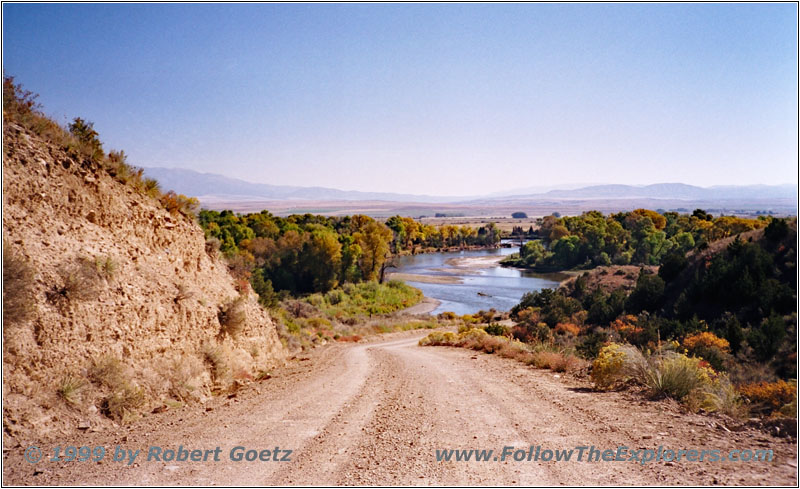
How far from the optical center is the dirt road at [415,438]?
4844mm

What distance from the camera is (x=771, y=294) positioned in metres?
22.1

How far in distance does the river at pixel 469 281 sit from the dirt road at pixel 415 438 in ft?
142

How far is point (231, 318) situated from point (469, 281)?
207 ft

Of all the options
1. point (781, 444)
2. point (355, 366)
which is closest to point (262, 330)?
point (355, 366)

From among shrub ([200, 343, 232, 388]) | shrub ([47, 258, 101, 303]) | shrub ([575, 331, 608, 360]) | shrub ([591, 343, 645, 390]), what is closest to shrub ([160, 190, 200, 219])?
shrub ([200, 343, 232, 388])

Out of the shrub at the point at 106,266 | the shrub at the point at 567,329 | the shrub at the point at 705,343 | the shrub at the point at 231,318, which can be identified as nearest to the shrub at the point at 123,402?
the shrub at the point at 106,266

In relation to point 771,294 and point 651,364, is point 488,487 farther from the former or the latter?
point 771,294

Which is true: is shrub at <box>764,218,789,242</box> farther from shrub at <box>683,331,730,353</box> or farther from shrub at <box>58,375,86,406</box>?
shrub at <box>58,375,86,406</box>

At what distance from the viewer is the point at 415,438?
6016 mm

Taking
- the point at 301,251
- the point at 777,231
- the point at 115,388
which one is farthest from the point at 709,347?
the point at 301,251

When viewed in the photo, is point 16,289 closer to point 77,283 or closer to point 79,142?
point 77,283

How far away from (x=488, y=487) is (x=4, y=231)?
26.3 ft

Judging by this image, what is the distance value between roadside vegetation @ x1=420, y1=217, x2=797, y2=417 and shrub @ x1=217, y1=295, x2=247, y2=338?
7478 millimetres

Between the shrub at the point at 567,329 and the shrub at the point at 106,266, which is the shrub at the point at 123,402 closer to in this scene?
the shrub at the point at 106,266
